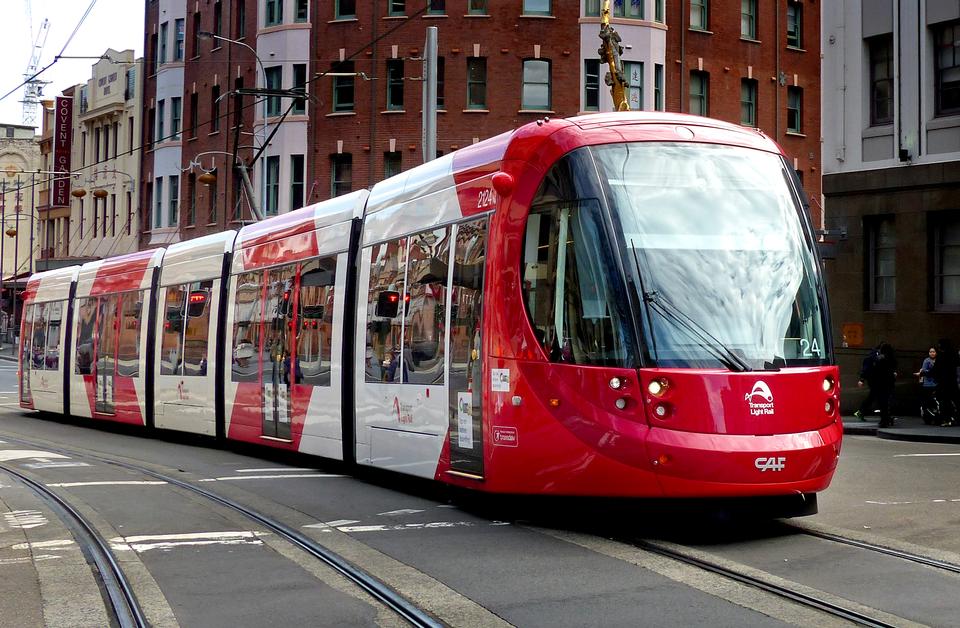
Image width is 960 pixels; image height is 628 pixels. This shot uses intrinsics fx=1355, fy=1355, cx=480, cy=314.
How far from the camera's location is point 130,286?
22.2 m

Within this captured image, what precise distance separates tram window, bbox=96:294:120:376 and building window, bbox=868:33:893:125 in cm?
1540

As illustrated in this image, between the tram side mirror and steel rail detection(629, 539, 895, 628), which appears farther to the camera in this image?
the tram side mirror

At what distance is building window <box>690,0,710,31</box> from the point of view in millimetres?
43406

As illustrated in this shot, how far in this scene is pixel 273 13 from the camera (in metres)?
45.4

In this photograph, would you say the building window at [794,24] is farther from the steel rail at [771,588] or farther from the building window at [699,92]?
the steel rail at [771,588]

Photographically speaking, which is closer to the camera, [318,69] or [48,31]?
[318,69]

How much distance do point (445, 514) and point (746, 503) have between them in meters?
2.77

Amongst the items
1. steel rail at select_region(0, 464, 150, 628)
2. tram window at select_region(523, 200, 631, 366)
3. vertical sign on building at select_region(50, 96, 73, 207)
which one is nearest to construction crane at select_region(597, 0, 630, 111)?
tram window at select_region(523, 200, 631, 366)

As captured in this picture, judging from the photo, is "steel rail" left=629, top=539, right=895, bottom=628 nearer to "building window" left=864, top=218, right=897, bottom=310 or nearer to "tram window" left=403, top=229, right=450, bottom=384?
"tram window" left=403, top=229, right=450, bottom=384

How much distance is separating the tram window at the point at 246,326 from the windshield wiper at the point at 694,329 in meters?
8.31

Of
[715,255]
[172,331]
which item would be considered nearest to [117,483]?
[172,331]

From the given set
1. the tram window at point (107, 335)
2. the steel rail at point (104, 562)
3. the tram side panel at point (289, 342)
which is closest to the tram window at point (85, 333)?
the tram window at point (107, 335)

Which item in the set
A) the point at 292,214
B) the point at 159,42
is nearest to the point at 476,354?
the point at 292,214

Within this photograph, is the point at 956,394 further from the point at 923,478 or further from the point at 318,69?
the point at 318,69
